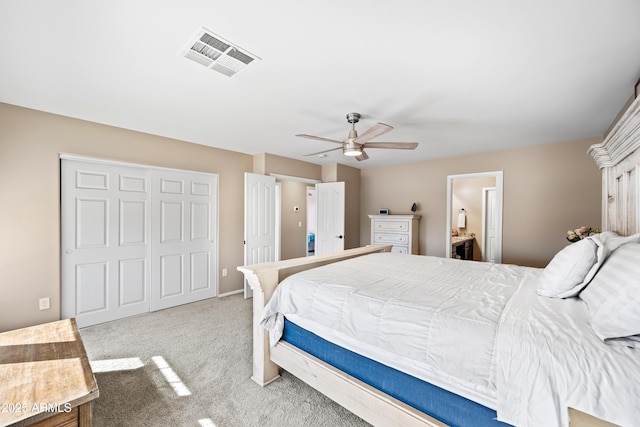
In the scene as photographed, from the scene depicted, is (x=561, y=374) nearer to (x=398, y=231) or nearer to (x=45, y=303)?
(x=398, y=231)

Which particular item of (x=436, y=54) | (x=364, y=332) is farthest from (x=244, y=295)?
(x=436, y=54)

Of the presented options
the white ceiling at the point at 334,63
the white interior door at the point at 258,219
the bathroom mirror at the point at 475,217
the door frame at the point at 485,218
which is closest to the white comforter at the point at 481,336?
the white ceiling at the point at 334,63

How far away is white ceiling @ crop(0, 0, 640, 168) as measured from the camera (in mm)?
1405

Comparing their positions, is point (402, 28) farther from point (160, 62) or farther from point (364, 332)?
point (364, 332)

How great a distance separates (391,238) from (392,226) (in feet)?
0.77

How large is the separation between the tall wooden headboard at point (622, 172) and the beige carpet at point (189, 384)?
2.45 meters

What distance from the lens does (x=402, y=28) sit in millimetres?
1518

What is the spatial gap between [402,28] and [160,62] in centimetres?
165

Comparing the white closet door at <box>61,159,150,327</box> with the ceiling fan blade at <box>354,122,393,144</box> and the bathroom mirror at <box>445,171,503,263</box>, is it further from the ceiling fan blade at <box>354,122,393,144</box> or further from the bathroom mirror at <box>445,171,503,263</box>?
the bathroom mirror at <box>445,171,503,263</box>

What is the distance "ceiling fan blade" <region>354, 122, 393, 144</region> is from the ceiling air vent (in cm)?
112

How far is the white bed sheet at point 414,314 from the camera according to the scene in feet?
3.85

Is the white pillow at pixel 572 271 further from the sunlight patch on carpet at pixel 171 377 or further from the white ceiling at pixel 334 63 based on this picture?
the sunlight patch on carpet at pixel 171 377

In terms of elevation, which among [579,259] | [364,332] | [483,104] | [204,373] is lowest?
[204,373]

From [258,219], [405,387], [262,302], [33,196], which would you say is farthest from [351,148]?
[33,196]
